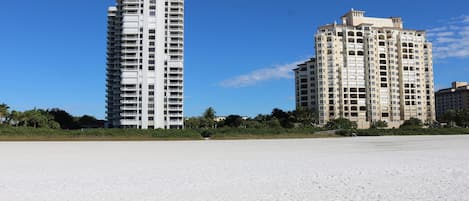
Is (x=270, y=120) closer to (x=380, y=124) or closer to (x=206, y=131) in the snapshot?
(x=380, y=124)

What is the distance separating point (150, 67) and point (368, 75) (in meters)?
74.8

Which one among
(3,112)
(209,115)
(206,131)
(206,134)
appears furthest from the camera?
(209,115)

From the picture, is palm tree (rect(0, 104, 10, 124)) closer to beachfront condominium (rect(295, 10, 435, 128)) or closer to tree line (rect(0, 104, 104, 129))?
tree line (rect(0, 104, 104, 129))

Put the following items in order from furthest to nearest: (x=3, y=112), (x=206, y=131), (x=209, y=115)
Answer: (x=209, y=115), (x=3, y=112), (x=206, y=131)

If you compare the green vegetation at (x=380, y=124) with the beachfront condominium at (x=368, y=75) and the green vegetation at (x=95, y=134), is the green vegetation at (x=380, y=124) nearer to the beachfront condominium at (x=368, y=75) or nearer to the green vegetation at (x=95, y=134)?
the beachfront condominium at (x=368, y=75)

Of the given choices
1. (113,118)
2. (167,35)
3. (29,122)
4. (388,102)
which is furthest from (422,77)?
(29,122)

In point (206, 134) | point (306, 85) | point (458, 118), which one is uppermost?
point (306, 85)

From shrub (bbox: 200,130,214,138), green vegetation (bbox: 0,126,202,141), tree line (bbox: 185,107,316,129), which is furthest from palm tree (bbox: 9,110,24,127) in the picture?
shrub (bbox: 200,130,214,138)

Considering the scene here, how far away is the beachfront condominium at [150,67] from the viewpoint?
364 ft

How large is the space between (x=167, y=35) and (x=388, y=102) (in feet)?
262

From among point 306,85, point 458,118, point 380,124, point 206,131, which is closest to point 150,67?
point 206,131

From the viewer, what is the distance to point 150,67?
370 feet

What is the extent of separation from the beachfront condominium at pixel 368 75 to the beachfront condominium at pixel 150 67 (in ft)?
164

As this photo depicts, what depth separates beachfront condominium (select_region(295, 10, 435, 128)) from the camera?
128000mm
